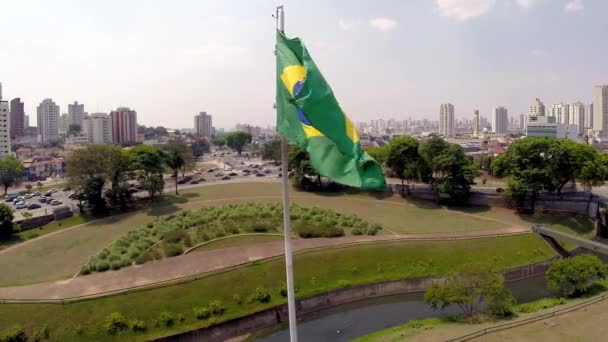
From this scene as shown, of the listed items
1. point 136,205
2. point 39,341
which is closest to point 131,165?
point 136,205

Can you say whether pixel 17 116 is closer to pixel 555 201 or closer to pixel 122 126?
pixel 122 126

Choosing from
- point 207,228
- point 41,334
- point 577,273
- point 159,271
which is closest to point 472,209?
point 577,273

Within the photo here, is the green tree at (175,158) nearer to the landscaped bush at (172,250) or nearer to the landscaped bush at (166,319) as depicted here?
the landscaped bush at (172,250)

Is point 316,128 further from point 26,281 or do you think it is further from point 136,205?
point 136,205

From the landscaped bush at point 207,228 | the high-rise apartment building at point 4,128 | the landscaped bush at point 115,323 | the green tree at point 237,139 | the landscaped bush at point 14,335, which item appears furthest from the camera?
the green tree at point 237,139

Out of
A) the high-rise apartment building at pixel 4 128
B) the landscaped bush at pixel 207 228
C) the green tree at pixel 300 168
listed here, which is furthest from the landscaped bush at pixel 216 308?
the high-rise apartment building at pixel 4 128

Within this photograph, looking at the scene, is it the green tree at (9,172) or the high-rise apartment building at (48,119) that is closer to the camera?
the green tree at (9,172)

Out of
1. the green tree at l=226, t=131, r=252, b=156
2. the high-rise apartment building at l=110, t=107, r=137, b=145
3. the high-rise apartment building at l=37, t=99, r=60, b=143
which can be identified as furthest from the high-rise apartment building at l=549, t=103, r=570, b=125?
the high-rise apartment building at l=37, t=99, r=60, b=143
